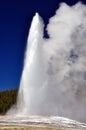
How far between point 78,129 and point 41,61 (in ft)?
79.0

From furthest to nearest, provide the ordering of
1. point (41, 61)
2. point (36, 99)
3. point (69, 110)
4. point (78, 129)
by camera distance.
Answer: point (69, 110)
point (41, 61)
point (36, 99)
point (78, 129)

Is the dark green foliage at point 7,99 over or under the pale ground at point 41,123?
over

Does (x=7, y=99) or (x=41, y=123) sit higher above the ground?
(x=7, y=99)

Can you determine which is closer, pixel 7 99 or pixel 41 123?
pixel 41 123

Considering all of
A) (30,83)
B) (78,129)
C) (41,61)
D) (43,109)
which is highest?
(41,61)

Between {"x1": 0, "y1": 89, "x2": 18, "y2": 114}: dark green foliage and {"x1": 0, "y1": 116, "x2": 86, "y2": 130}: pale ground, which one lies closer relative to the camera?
{"x1": 0, "y1": 116, "x2": 86, "y2": 130}: pale ground

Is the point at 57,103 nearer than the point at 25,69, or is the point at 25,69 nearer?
the point at 25,69

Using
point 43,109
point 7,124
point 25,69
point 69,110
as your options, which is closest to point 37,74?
point 25,69

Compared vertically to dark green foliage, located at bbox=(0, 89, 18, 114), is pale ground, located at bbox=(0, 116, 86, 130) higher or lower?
lower

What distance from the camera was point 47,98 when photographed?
6025 centimetres

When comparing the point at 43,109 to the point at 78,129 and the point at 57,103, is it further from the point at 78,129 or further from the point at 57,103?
the point at 78,129

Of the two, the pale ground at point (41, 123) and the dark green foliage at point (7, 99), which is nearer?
the pale ground at point (41, 123)

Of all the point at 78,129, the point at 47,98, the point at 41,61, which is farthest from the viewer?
the point at 41,61

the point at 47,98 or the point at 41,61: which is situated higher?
the point at 41,61
